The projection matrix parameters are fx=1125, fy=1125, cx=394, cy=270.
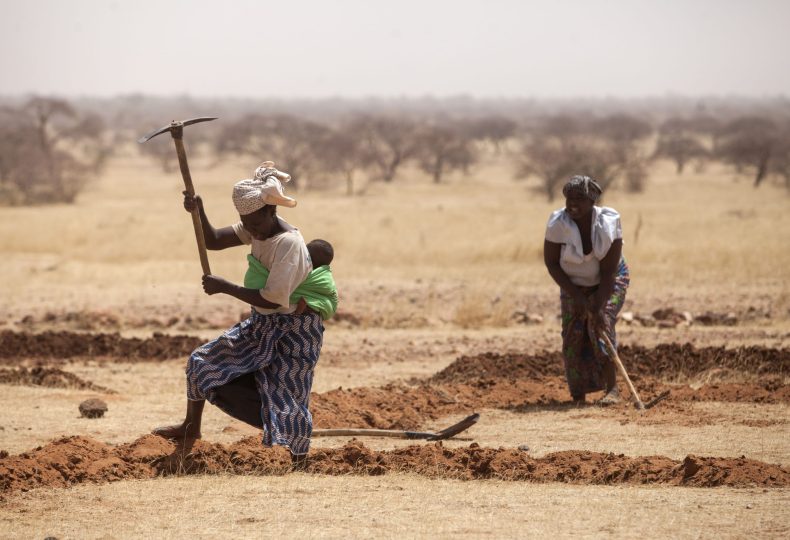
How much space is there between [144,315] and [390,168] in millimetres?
29094

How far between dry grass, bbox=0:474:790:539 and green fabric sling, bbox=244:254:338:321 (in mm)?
912

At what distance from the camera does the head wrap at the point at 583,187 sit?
7.68 m

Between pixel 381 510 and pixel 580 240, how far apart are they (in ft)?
10.5

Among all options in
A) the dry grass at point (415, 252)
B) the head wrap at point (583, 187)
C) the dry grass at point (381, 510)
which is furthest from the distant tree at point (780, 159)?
the dry grass at point (381, 510)

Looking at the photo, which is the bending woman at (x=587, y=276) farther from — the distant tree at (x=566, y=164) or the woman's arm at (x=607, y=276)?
the distant tree at (x=566, y=164)

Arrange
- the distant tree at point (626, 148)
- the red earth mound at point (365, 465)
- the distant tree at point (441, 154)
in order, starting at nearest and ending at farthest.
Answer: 1. the red earth mound at point (365, 465)
2. the distant tree at point (626, 148)
3. the distant tree at point (441, 154)

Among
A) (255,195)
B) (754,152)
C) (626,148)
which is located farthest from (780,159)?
(255,195)

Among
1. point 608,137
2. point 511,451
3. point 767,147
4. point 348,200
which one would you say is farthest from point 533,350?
point 608,137

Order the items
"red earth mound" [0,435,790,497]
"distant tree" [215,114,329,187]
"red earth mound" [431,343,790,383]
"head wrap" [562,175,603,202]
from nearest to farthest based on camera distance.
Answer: "red earth mound" [0,435,790,497]
"head wrap" [562,175,603,202]
"red earth mound" [431,343,790,383]
"distant tree" [215,114,329,187]

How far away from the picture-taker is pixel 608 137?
53.3m

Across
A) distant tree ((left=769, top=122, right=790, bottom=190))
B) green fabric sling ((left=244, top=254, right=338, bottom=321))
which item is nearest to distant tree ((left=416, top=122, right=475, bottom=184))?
distant tree ((left=769, top=122, right=790, bottom=190))

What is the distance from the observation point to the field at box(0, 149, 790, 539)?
5246 millimetres

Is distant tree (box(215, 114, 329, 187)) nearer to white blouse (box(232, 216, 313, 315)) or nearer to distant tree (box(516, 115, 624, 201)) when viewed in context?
distant tree (box(516, 115, 624, 201))

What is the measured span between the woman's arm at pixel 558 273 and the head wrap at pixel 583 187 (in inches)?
16.6
